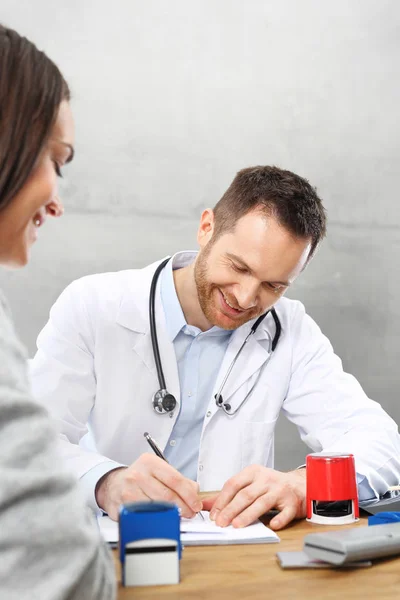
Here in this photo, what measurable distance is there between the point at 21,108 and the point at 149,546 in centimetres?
60

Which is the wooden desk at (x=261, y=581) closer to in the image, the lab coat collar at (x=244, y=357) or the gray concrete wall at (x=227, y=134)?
the lab coat collar at (x=244, y=357)

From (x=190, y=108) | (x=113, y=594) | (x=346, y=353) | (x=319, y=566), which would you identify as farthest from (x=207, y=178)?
→ (x=113, y=594)

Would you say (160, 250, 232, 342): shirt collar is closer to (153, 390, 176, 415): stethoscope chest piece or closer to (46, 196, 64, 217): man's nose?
(153, 390, 176, 415): stethoscope chest piece

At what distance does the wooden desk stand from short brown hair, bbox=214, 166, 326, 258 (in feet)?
3.17

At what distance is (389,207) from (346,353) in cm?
66

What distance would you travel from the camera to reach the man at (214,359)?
1761 mm

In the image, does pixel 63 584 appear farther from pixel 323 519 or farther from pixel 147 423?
pixel 147 423

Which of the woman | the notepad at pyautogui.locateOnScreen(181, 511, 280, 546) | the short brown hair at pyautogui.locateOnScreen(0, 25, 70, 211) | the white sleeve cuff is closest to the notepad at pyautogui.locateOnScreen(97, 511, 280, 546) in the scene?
the notepad at pyautogui.locateOnScreen(181, 511, 280, 546)

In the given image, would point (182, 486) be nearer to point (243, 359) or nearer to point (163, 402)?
point (163, 402)

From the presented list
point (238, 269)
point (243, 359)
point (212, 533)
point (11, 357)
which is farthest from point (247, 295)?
point (11, 357)

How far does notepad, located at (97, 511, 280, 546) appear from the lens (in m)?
1.09

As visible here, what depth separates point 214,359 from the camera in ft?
6.37

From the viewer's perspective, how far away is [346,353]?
2760 millimetres

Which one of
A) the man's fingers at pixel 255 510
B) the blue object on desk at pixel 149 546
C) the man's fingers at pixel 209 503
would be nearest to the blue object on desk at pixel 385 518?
the man's fingers at pixel 255 510
